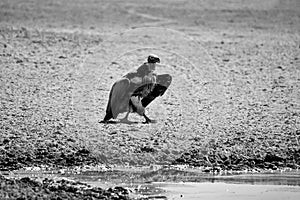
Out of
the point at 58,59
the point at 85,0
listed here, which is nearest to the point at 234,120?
the point at 58,59

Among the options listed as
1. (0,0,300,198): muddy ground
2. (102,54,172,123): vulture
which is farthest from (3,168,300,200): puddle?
(102,54,172,123): vulture

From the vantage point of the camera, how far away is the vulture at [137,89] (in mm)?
8992

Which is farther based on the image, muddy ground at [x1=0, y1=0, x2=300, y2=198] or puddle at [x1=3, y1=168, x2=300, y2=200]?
muddy ground at [x1=0, y1=0, x2=300, y2=198]

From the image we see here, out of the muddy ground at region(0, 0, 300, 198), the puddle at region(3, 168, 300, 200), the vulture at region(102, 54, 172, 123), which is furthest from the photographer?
the muddy ground at region(0, 0, 300, 198)

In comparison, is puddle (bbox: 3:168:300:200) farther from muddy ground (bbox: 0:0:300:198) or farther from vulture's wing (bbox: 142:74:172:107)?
vulture's wing (bbox: 142:74:172:107)

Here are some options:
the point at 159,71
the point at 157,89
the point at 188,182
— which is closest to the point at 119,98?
the point at 157,89

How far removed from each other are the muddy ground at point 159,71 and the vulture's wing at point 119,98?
0.84ft

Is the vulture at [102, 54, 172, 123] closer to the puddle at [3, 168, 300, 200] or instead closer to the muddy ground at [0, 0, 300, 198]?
the muddy ground at [0, 0, 300, 198]

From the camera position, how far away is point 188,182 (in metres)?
8.22

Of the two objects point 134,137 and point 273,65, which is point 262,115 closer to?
point 134,137

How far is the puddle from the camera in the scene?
7.83 metres

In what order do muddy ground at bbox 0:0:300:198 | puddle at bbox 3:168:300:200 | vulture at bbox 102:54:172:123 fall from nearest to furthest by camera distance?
puddle at bbox 3:168:300:200 → vulture at bbox 102:54:172:123 → muddy ground at bbox 0:0:300:198

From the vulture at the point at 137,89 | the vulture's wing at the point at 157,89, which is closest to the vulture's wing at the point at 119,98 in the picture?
the vulture at the point at 137,89

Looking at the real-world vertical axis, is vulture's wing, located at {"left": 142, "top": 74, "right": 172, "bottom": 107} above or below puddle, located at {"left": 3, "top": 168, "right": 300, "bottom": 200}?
above
